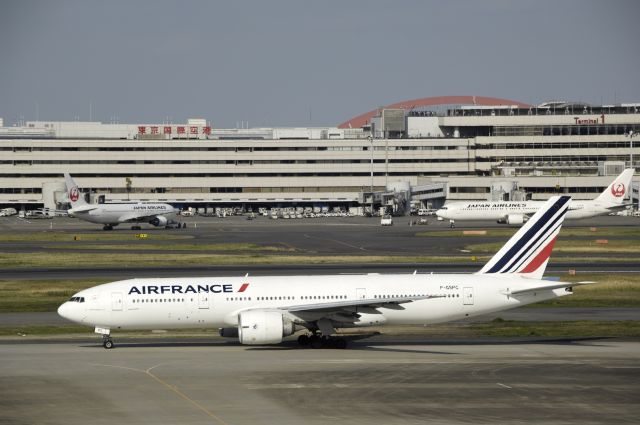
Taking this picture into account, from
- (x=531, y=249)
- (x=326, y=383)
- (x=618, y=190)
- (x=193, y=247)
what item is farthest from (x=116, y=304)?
(x=618, y=190)

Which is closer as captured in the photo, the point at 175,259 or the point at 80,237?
the point at 175,259

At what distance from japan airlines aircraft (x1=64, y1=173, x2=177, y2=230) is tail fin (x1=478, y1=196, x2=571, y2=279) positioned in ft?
358

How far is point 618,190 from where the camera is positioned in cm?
14400

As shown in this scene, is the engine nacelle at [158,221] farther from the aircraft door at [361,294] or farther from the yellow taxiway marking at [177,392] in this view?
the yellow taxiway marking at [177,392]

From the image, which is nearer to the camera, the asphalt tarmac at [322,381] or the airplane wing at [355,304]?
the asphalt tarmac at [322,381]

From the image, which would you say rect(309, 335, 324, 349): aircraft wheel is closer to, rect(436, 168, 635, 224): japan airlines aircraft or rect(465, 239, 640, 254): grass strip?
rect(465, 239, 640, 254): grass strip

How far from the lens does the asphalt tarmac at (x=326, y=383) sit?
3353cm

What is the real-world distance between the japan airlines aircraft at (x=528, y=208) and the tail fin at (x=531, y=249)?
96.0 m

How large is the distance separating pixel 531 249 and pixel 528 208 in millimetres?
99302

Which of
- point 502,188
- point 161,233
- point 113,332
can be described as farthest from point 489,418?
point 502,188

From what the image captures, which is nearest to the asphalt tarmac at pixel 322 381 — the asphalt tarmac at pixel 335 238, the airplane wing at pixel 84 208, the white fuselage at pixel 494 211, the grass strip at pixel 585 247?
the grass strip at pixel 585 247

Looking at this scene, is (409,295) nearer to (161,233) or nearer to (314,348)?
(314,348)

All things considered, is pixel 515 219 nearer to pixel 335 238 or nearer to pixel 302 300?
pixel 335 238

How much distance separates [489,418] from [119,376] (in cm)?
1595
